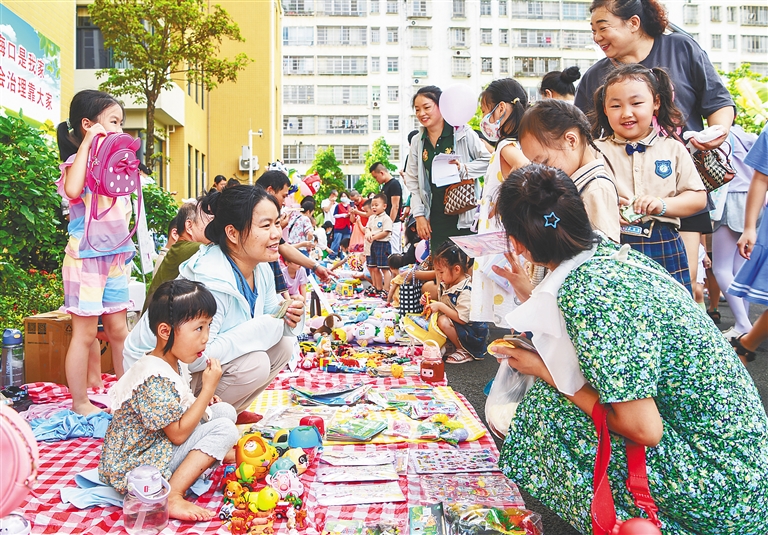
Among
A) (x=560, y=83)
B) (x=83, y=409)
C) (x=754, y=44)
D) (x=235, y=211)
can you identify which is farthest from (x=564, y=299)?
(x=754, y=44)

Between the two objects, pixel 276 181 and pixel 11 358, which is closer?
pixel 11 358

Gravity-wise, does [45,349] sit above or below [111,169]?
below

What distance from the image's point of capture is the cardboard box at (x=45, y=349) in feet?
13.0

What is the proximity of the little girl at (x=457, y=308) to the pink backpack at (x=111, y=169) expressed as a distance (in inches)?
93.3

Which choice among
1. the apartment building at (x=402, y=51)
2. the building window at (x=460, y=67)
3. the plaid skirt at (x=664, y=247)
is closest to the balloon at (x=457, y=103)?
the plaid skirt at (x=664, y=247)

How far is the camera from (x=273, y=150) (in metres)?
28.0

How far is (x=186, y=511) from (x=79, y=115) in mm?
2244

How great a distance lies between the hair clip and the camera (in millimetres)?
1864

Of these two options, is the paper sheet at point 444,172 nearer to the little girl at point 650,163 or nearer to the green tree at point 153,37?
the little girl at point 650,163

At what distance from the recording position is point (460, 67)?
43.3 meters

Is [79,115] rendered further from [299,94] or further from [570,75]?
[299,94]

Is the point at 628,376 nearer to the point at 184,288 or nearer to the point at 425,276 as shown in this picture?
the point at 184,288

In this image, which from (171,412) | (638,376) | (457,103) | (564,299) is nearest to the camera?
(638,376)

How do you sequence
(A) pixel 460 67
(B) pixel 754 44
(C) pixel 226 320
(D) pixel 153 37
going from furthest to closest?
(B) pixel 754 44, (A) pixel 460 67, (D) pixel 153 37, (C) pixel 226 320
